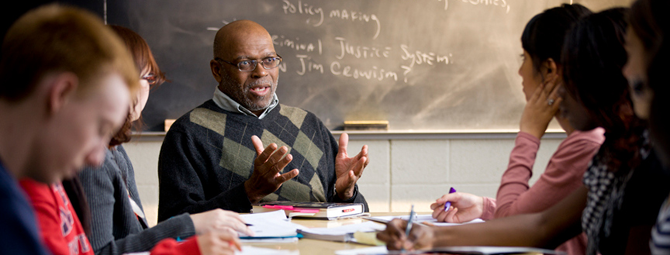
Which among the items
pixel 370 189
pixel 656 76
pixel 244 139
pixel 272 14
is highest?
pixel 272 14

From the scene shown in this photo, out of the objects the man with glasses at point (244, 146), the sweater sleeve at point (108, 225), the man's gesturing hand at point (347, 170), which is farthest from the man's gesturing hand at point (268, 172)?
the sweater sleeve at point (108, 225)

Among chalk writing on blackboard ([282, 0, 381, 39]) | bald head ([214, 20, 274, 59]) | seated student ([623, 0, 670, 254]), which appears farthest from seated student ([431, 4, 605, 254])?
chalk writing on blackboard ([282, 0, 381, 39])

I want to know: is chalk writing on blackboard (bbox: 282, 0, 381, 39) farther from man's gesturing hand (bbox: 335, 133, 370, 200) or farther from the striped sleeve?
the striped sleeve

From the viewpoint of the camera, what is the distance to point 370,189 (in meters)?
2.87

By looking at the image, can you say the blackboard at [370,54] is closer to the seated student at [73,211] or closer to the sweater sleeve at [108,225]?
the sweater sleeve at [108,225]

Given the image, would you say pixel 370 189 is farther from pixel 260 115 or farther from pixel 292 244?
pixel 292 244

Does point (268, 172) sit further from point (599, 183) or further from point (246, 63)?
point (599, 183)

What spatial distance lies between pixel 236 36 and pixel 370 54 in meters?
0.95

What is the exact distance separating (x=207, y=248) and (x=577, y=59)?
33.3 inches

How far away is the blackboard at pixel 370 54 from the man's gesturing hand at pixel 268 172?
114 cm

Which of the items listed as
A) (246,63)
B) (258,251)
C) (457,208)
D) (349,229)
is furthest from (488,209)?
(246,63)

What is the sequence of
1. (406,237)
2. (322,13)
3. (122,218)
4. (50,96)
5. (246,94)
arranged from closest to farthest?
1. (50,96)
2. (406,237)
3. (122,218)
4. (246,94)
5. (322,13)

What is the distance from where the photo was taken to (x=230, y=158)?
6.46 feet

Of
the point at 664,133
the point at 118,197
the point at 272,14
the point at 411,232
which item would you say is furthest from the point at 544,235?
the point at 272,14
